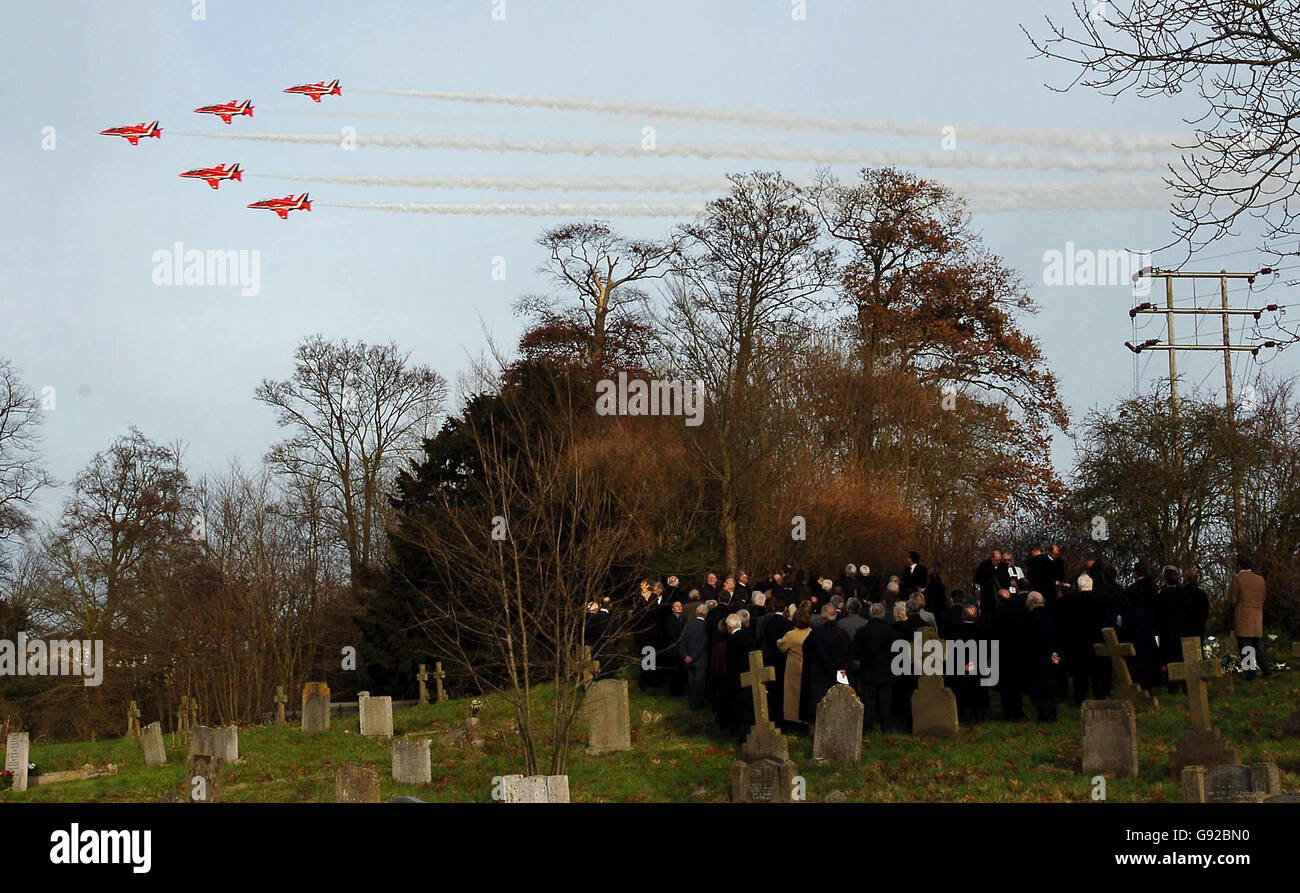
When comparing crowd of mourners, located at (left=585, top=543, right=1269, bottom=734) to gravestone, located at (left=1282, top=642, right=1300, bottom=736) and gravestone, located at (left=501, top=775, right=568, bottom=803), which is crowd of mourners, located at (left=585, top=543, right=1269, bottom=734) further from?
gravestone, located at (left=501, top=775, right=568, bottom=803)

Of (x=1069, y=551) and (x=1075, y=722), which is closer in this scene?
(x=1075, y=722)

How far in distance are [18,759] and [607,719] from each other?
10299 mm

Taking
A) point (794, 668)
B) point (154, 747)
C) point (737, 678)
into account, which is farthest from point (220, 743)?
point (794, 668)

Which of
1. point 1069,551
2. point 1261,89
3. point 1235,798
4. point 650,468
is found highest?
point 1261,89

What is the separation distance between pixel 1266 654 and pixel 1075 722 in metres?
4.10

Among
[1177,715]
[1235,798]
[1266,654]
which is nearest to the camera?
[1235,798]

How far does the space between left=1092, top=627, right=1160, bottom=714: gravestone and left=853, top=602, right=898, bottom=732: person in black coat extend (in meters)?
2.59

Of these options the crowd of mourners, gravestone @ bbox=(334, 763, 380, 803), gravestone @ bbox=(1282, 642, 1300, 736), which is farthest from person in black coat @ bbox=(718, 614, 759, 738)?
gravestone @ bbox=(1282, 642, 1300, 736)

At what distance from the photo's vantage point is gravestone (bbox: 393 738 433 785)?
17.2 m

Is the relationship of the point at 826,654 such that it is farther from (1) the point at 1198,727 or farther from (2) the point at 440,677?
(2) the point at 440,677
